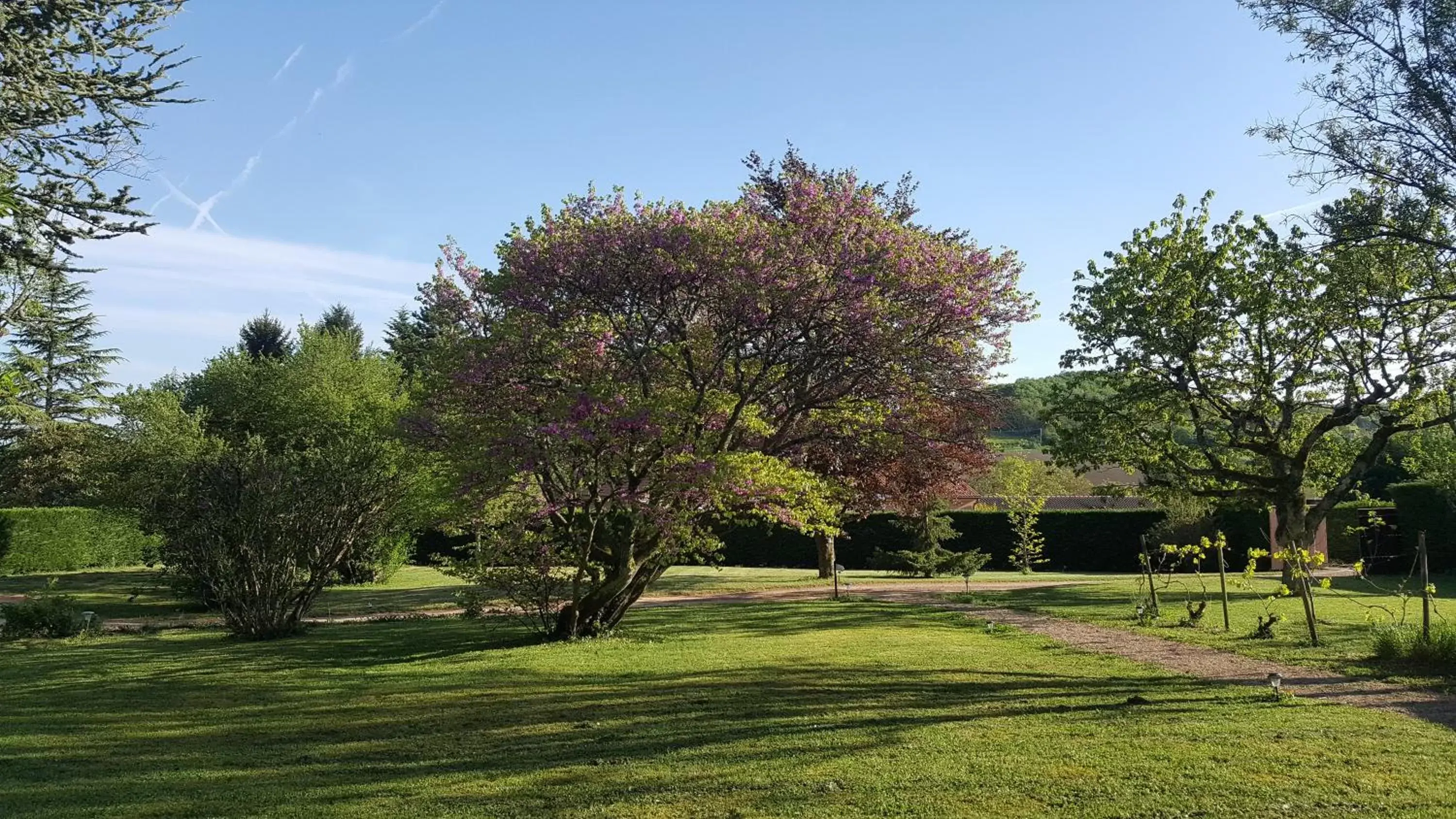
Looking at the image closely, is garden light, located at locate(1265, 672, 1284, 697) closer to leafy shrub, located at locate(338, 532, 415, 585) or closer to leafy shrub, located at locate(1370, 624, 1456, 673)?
leafy shrub, located at locate(1370, 624, 1456, 673)

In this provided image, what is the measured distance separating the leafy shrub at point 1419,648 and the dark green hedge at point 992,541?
19547 mm

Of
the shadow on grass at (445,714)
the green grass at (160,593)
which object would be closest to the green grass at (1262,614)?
the shadow on grass at (445,714)

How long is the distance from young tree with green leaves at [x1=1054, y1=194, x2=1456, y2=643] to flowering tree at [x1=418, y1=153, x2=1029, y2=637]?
3841 mm

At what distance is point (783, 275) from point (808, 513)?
3.18 m

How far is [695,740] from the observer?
256 inches

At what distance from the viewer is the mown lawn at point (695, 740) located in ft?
16.4

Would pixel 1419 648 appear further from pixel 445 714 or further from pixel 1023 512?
pixel 1023 512

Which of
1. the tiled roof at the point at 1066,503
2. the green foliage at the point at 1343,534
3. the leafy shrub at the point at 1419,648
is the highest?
the tiled roof at the point at 1066,503

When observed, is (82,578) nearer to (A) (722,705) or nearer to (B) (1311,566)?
(A) (722,705)

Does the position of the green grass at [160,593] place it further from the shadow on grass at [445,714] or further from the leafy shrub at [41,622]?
the shadow on grass at [445,714]

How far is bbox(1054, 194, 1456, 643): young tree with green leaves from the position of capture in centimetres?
1569

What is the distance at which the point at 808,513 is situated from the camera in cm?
1253

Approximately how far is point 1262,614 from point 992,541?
17.1 m

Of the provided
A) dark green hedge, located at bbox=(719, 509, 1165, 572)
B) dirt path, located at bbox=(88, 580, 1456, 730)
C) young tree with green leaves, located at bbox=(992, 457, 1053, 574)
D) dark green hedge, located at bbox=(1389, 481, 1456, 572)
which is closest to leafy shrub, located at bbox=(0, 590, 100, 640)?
dirt path, located at bbox=(88, 580, 1456, 730)
